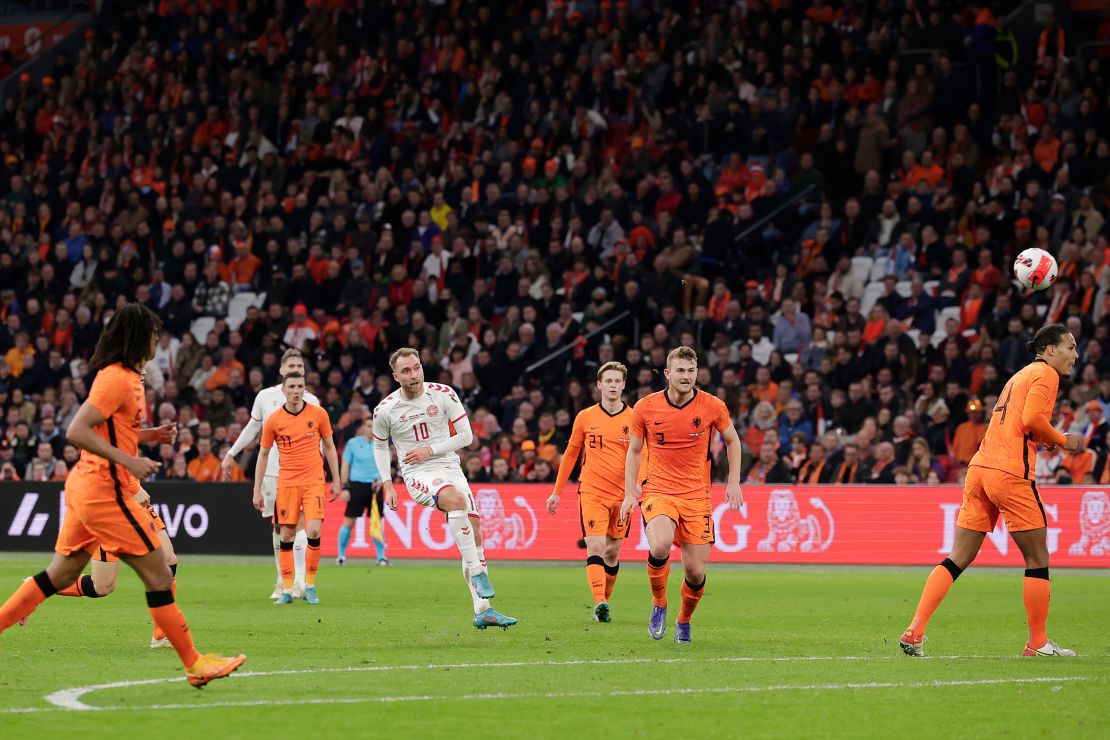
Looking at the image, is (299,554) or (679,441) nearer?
(679,441)

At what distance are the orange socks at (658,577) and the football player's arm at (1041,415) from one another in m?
3.19

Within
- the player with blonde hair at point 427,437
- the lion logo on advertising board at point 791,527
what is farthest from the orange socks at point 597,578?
the lion logo on advertising board at point 791,527

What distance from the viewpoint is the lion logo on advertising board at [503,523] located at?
26.5m

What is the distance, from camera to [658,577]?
13797 millimetres

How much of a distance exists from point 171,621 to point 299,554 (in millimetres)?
9138

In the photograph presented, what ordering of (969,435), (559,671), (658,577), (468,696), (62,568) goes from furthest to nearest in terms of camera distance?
(969,435) → (658,577) → (559,671) → (62,568) → (468,696)

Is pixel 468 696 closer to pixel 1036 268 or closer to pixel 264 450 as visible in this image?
pixel 1036 268

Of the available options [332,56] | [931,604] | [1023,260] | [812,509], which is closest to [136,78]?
[332,56]

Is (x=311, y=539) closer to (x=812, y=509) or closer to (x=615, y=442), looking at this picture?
(x=615, y=442)

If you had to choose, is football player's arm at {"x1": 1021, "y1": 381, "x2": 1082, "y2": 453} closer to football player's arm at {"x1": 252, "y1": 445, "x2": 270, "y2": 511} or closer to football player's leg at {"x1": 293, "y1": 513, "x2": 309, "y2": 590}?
football player's arm at {"x1": 252, "y1": 445, "x2": 270, "y2": 511}

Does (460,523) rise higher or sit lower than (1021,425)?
lower

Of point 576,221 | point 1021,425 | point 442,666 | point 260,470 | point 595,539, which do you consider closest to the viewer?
point 442,666

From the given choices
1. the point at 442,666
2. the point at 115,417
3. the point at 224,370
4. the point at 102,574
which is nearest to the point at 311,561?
the point at 102,574

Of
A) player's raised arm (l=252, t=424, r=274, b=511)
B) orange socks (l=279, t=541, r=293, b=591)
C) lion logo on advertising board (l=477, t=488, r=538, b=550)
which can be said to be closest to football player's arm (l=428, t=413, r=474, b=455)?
player's raised arm (l=252, t=424, r=274, b=511)
